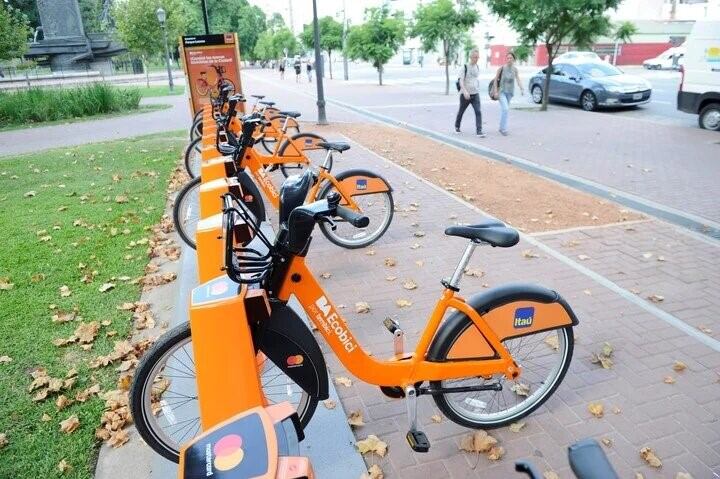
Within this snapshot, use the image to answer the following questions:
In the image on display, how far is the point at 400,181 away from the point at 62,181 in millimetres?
5661

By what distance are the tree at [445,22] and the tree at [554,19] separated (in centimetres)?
493

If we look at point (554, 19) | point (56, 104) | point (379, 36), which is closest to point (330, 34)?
point (379, 36)

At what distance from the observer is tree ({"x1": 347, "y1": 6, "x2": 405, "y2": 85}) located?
88.9 ft

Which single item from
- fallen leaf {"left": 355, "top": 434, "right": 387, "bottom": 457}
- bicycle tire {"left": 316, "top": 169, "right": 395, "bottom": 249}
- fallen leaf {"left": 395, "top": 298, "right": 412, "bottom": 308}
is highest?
bicycle tire {"left": 316, "top": 169, "right": 395, "bottom": 249}

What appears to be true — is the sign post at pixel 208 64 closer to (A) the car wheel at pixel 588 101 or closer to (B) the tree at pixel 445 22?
(A) the car wheel at pixel 588 101

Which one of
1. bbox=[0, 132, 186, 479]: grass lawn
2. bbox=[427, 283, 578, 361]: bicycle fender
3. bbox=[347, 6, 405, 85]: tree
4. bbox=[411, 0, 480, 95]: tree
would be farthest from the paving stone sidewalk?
bbox=[347, 6, 405, 85]: tree

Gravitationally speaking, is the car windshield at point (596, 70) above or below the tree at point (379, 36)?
below

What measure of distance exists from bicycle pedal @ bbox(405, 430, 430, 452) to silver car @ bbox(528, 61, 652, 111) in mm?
15824

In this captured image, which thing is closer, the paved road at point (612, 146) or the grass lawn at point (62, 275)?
the grass lawn at point (62, 275)

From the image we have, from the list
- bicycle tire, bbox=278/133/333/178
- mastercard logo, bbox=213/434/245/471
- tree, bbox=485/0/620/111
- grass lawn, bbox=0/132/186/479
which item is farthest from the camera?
tree, bbox=485/0/620/111

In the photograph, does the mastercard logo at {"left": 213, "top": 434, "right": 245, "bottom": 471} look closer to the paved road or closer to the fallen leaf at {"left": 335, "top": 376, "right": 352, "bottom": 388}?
the fallen leaf at {"left": 335, "top": 376, "right": 352, "bottom": 388}

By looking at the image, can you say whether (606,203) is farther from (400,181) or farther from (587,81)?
(587,81)

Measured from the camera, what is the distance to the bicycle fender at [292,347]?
7.27ft

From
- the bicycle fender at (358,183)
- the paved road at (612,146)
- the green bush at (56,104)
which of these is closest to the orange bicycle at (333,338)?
Answer: the bicycle fender at (358,183)
